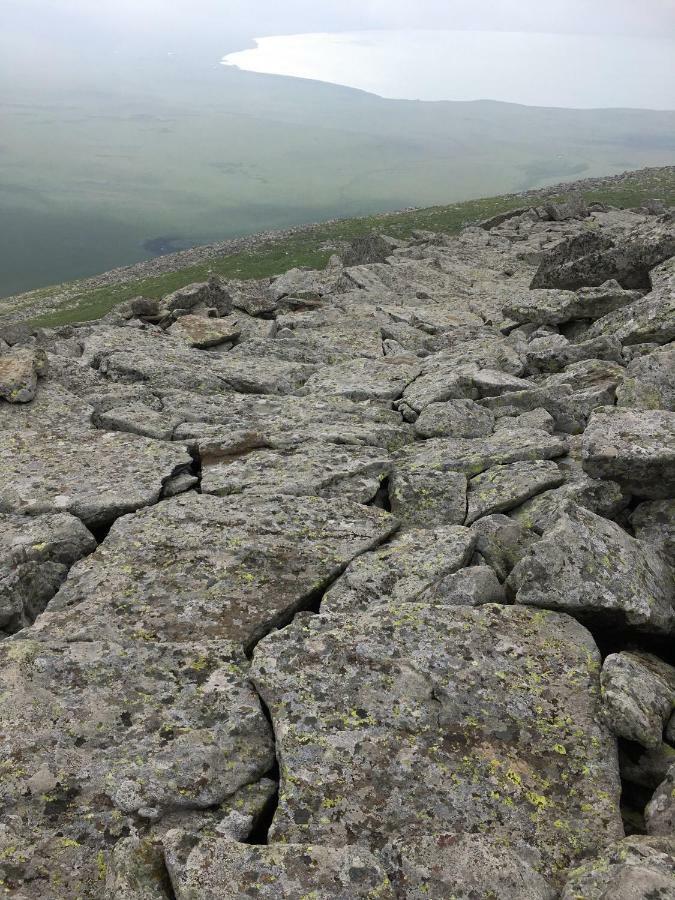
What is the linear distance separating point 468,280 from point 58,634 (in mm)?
37491

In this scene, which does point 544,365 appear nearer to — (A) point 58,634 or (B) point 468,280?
(A) point 58,634

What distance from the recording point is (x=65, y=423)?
1662 centimetres

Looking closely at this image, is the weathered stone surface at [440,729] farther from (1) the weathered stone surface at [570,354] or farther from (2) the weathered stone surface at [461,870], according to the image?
(1) the weathered stone surface at [570,354]

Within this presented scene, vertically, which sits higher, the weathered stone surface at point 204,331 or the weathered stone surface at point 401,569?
the weathered stone surface at point 204,331

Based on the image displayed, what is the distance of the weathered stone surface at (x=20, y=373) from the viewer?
666 inches

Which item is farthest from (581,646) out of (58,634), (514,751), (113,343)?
(113,343)

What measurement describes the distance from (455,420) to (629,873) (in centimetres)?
1188

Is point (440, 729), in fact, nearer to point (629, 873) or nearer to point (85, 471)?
point (629, 873)

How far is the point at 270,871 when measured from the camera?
5723mm

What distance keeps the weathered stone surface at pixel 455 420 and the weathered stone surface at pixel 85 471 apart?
20.7ft

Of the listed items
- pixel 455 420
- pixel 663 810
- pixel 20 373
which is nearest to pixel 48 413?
pixel 20 373

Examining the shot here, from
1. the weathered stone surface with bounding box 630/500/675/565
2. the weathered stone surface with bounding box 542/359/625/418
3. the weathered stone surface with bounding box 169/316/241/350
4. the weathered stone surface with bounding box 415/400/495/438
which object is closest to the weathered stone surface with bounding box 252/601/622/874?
the weathered stone surface with bounding box 630/500/675/565

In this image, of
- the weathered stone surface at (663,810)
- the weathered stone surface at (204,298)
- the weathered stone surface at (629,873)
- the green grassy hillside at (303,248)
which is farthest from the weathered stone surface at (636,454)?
the green grassy hillside at (303,248)

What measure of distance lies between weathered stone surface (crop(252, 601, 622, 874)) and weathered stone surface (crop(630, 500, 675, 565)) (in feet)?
9.10
